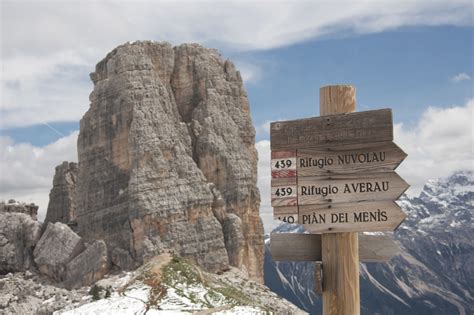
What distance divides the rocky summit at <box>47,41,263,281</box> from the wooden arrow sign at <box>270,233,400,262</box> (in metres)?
42.7

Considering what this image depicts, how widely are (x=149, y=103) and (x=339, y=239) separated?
154ft

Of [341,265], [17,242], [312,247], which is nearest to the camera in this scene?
[341,265]

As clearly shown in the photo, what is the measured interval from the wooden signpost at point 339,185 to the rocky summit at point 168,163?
43.2 m

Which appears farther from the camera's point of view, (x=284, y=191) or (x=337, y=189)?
(x=284, y=191)

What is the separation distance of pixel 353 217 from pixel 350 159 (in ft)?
2.07

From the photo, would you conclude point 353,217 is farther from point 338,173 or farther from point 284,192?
point 284,192

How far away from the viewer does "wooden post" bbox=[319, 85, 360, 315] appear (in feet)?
24.5

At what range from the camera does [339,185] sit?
7.44m

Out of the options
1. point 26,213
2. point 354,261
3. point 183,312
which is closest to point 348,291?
point 354,261

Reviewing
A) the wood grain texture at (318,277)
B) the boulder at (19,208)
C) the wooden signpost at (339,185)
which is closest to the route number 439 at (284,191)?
the wooden signpost at (339,185)

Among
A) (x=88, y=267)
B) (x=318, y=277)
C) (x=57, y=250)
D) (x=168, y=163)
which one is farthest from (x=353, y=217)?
(x=57, y=250)

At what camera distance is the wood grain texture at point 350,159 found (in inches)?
285

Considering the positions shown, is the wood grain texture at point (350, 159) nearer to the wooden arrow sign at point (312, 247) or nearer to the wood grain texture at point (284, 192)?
the wood grain texture at point (284, 192)

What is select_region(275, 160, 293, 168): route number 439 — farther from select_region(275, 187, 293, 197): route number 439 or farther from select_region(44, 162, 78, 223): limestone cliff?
select_region(44, 162, 78, 223): limestone cliff
